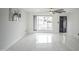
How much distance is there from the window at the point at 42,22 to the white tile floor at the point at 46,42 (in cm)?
17

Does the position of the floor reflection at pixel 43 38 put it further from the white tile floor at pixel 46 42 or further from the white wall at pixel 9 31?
the white wall at pixel 9 31

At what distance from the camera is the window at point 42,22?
8.04ft

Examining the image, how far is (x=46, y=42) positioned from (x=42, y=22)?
509 millimetres

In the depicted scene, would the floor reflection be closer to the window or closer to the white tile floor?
the white tile floor

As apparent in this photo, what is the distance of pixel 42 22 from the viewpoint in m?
2.45

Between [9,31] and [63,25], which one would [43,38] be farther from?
[9,31]

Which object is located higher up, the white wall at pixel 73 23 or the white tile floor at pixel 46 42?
the white wall at pixel 73 23

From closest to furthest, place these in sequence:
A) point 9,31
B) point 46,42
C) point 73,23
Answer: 1. point 73,23
2. point 46,42
3. point 9,31

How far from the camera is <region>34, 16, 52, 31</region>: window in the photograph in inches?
96.5

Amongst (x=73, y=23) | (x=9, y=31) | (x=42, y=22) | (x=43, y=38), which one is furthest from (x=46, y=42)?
(x=9, y=31)

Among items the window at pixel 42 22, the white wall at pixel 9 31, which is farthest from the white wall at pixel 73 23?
the white wall at pixel 9 31

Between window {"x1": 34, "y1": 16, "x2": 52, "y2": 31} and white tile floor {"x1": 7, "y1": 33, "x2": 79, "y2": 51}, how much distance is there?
0.17m
